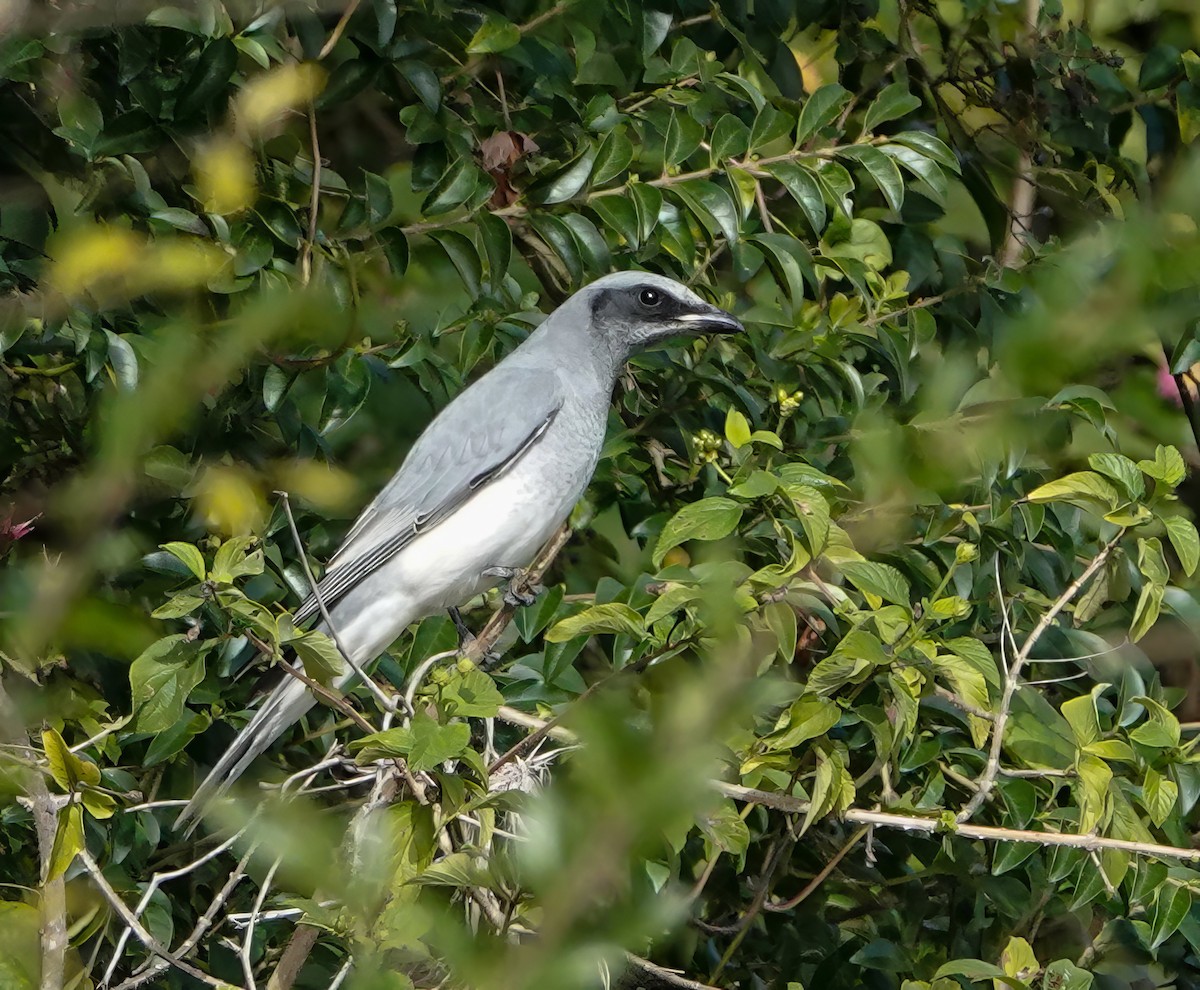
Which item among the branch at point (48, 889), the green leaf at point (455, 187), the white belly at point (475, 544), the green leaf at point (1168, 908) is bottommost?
the green leaf at point (1168, 908)

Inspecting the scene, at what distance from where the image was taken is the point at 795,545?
2.15 metres

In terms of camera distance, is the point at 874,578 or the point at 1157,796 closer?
the point at 874,578

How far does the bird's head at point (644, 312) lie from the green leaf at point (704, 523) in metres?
1.10

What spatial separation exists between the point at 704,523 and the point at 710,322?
1.20 m

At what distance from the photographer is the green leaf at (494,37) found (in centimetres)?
300

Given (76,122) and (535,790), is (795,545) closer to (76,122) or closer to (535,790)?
(535,790)

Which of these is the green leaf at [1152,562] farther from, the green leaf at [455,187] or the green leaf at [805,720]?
the green leaf at [455,187]

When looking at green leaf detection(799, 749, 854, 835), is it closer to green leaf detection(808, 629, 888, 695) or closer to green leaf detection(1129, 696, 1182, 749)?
green leaf detection(808, 629, 888, 695)

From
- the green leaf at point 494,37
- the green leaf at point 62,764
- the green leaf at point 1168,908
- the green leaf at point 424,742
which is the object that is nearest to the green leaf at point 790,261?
the green leaf at point 494,37

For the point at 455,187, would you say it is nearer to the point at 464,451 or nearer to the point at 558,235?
the point at 558,235

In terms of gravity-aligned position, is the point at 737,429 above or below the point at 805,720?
above

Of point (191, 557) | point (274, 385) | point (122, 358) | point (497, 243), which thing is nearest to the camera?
point (191, 557)

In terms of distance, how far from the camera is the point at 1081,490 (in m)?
2.21

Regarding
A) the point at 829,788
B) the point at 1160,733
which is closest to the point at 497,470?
the point at 829,788
